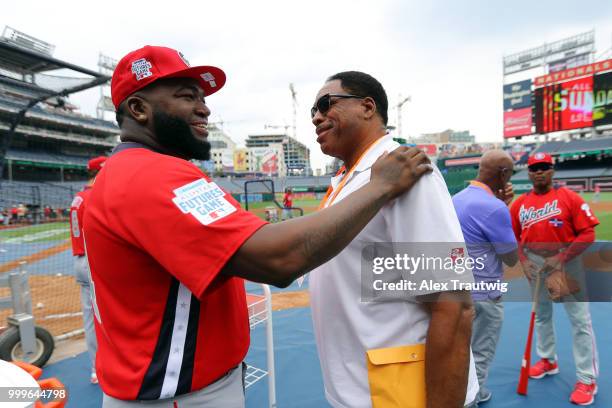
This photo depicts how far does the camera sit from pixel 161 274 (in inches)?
47.5

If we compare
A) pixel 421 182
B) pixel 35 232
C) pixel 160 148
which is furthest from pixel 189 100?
pixel 35 232

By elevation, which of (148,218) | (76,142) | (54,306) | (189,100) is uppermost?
(76,142)

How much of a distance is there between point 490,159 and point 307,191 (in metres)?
57.8

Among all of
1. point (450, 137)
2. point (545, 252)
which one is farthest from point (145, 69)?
point (450, 137)

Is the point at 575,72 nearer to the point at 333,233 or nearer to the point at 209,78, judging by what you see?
the point at 209,78

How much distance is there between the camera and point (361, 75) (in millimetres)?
1646

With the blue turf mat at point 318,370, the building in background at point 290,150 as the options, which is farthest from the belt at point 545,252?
the building in background at point 290,150

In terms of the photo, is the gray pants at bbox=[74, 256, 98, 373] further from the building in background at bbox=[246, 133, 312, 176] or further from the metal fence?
the building in background at bbox=[246, 133, 312, 176]

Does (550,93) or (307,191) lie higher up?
(550,93)

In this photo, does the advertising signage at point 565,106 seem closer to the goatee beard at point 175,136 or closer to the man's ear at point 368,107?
the man's ear at point 368,107

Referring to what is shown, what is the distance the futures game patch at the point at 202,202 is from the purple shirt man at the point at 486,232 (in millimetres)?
2435

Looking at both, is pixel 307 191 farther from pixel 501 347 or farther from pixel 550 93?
pixel 501 347

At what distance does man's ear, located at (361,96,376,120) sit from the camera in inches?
63.6

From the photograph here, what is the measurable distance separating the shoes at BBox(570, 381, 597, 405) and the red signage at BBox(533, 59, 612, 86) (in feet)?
154
